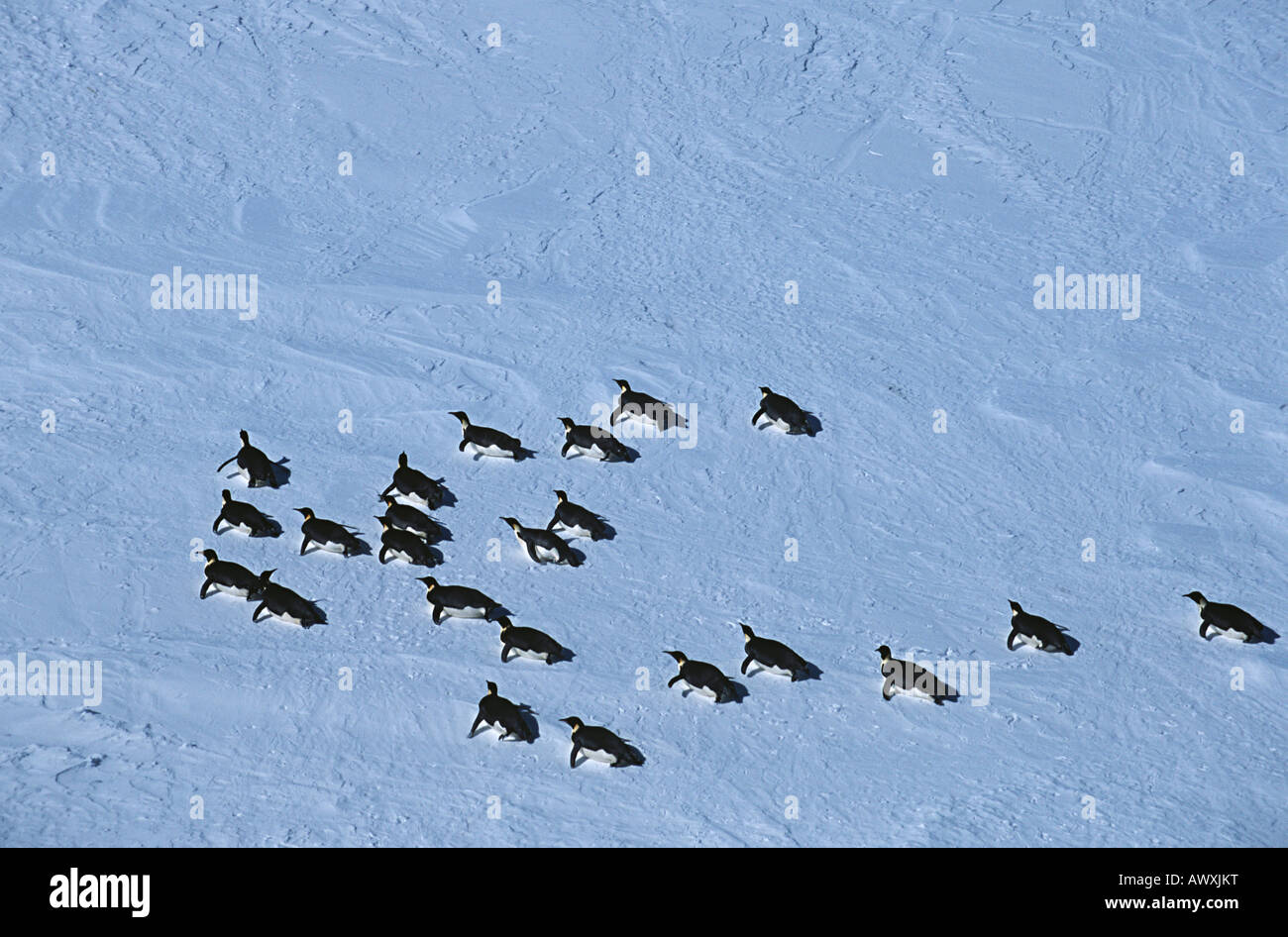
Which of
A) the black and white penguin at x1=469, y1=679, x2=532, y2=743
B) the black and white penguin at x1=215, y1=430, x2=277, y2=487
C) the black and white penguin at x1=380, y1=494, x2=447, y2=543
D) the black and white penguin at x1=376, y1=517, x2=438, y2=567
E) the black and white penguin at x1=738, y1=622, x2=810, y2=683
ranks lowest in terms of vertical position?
the black and white penguin at x1=469, y1=679, x2=532, y2=743

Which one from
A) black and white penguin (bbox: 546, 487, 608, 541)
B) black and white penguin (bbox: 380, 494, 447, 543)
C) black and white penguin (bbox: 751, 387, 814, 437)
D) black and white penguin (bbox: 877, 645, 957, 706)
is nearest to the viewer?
black and white penguin (bbox: 877, 645, 957, 706)

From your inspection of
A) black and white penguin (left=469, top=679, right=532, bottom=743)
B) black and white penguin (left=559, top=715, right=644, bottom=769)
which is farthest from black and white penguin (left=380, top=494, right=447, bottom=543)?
black and white penguin (left=559, top=715, right=644, bottom=769)

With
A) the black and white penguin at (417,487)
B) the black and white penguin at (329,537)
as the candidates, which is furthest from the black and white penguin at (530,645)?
the black and white penguin at (417,487)

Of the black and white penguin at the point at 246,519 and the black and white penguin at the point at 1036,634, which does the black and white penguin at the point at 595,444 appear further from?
the black and white penguin at the point at 1036,634

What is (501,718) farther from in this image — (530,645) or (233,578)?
(233,578)

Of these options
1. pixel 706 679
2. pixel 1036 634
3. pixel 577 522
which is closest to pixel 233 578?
pixel 577 522

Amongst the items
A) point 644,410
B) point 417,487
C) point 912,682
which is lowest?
point 912,682

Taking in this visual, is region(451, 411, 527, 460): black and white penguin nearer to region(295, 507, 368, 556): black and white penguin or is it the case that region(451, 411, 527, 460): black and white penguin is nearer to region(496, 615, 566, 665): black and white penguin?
region(295, 507, 368, 556): black and white penguin
